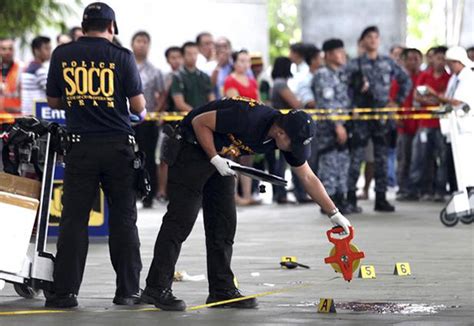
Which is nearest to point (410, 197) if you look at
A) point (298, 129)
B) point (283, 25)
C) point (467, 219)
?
point (467, 219)

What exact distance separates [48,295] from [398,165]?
1207 cm

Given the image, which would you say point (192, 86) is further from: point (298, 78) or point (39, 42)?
point (39, 42)

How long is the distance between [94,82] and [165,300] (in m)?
1.59

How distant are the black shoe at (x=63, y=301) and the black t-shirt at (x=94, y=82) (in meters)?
1.13

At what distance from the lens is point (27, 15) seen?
80.2 ft

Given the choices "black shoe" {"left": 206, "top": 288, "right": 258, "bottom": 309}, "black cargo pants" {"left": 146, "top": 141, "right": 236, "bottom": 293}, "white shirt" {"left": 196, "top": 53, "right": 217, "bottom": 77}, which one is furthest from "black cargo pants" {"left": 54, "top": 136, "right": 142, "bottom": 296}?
"white shirt" {"left": 196, "top": 53, "right": 217, "bottom": 77}

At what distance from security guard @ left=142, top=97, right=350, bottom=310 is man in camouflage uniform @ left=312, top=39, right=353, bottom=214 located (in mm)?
7807

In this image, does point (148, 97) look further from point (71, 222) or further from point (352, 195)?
point (71, 222)

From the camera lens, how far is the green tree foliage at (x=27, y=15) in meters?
24.1

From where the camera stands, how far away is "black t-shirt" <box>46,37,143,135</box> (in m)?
10.2

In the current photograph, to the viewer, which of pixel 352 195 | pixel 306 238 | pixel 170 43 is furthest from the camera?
pixel 170 43

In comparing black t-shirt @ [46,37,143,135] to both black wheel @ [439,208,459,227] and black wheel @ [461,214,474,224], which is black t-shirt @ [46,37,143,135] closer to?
black wheel @ [439,208,459,227]

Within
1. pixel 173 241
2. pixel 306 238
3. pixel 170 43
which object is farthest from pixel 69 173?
pixel 170 43

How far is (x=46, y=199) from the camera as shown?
10297 millimetres
